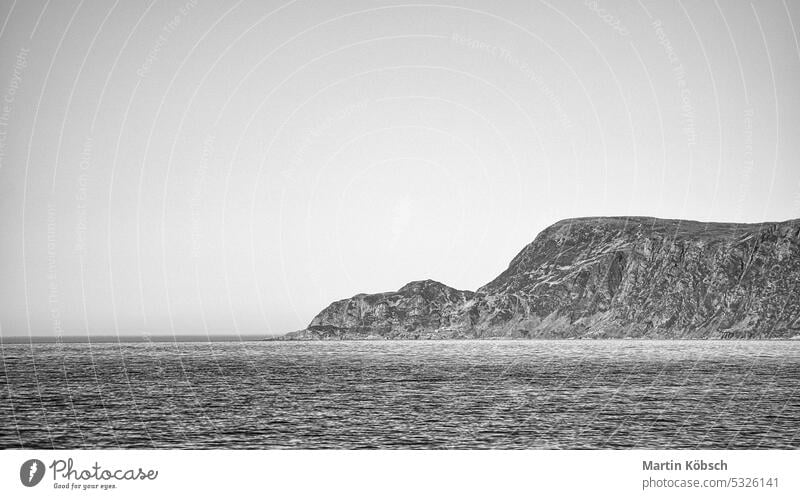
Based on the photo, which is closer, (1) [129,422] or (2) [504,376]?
(1) [129,422]

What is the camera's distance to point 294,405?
206ft

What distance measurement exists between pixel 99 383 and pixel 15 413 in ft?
97.4

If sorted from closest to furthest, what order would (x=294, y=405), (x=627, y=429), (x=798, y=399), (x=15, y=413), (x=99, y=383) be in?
(x=627, y=429)
(x=15, y=413)
(x=294, y=405)
(x=798, y=399)
(x=99, y=383)

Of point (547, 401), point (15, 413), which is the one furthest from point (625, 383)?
point (15, 413)

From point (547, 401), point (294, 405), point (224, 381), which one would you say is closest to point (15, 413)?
point (294, 405)

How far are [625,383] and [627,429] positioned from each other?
40318 mm

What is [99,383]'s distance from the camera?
87.1 meters
